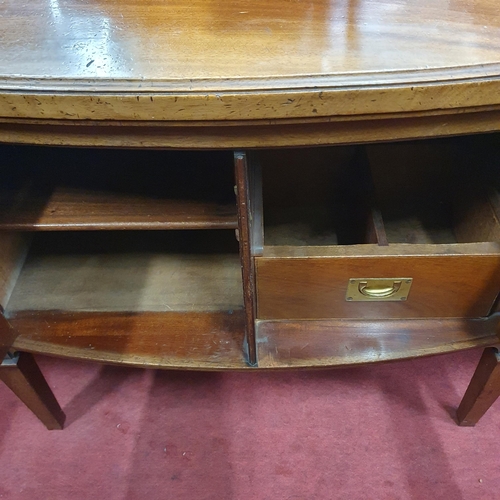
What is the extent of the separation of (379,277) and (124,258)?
1.30 ft

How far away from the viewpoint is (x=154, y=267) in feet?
2.50

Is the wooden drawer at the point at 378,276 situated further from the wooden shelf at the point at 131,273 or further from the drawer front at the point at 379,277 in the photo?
the wooden shelf at the point at 131,273

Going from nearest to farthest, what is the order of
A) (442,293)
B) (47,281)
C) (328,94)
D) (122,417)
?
(328,94) → (442,293) → (47,281) → (122,417)

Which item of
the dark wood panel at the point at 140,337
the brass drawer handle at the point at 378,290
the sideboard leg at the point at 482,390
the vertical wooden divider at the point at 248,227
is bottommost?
the sideboard leg at the point at 482,390

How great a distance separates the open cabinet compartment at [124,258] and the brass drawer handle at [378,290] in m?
0.18

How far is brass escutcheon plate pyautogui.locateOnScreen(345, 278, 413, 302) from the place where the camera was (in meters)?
0.62

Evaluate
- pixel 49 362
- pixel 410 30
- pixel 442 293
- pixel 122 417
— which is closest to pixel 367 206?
pixel 442 293

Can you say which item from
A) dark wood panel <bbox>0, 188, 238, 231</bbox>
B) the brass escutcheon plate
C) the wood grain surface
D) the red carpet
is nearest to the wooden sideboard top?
the wood grain surface

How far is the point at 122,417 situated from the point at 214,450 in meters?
0.18

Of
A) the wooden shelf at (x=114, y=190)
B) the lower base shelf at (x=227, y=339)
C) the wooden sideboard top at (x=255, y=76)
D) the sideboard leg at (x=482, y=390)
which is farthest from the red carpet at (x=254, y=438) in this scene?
the wooden sideboard top at (x=255, y=76)

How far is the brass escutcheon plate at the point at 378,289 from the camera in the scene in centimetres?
62

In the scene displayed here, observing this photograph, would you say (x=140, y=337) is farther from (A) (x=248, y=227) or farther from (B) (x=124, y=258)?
(A) (x=248, y=227)

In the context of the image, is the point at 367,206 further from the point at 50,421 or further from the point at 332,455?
the point at 50,421

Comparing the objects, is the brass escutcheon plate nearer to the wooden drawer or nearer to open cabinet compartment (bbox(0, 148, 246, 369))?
the wooden drawer
